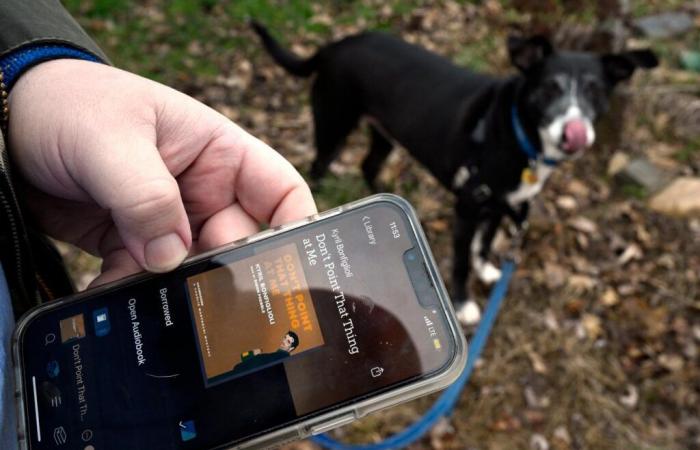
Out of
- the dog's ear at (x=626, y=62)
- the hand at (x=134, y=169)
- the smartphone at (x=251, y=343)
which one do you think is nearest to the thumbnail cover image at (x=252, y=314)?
the smartphone at (x=251, y=343)

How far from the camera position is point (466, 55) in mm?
4824

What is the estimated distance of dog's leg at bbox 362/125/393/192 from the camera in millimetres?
3752

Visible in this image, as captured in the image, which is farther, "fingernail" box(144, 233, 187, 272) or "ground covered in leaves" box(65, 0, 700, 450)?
"ground covered in leaves" box(65, 0, 700, 450)

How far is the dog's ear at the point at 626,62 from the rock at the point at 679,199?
4.20ft

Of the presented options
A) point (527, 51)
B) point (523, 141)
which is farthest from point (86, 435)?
point (527, 51)

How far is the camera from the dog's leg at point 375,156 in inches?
148

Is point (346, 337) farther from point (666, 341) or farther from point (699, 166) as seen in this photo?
point (699, 166)

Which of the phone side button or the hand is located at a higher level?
the hand

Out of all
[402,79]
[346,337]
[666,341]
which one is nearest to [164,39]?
[402,79]

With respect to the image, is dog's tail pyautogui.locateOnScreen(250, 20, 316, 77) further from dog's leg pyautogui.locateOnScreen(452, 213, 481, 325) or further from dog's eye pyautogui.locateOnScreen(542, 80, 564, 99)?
dog's eye pyautogui.locateOnScreen(542, 80, 564, 99)

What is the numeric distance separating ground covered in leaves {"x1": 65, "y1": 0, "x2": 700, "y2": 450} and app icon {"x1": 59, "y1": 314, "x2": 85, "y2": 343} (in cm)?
185

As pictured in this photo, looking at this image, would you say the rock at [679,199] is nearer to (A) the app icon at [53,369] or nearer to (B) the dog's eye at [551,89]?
(B) the dog's eye at [551,89]

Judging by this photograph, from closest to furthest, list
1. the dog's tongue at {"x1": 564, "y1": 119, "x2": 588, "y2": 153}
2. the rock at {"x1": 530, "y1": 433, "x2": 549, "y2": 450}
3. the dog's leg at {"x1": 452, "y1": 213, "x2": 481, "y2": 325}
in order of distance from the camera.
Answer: the dog's tongue at {"x1": 564, "y1": 119, "x2": 588, "y2": 153} → the rock at {"x1": 530, "y1": 433, "x2": 549, "y2": 450} → the dog's leg at {"x1": 452, "y1": 213, "x2": 481, "y2": 325}

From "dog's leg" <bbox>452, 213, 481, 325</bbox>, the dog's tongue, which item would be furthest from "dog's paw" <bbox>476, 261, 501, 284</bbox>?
the dog's tongue
